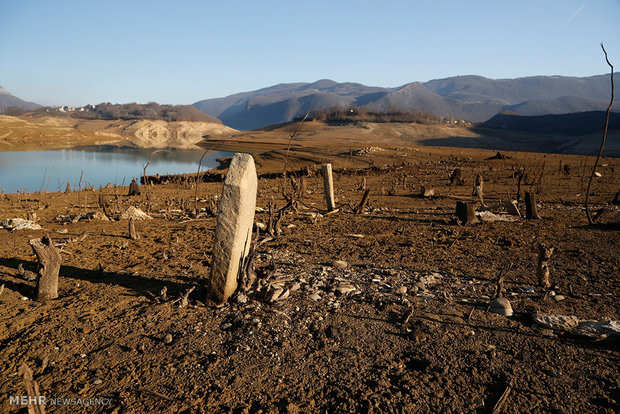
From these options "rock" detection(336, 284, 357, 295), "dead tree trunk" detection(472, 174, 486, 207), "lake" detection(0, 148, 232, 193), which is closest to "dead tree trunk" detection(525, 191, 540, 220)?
"dead tree trunk" detection(472, 174, 486, 207)

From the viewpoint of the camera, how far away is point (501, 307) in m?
4.17

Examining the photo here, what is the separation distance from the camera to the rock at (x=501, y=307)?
4.13 m

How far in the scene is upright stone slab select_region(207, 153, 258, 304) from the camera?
13.4ft

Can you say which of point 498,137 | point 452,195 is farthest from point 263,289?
point 498,137

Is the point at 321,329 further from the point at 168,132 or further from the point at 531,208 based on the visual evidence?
the point at 168,132

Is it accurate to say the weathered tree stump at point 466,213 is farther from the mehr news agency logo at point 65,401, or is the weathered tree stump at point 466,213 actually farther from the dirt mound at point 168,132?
the dirt mound at point 168,132

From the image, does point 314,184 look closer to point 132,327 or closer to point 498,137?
point 132,327

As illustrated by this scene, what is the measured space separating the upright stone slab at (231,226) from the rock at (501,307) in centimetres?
299

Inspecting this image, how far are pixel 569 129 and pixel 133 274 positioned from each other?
9075cm

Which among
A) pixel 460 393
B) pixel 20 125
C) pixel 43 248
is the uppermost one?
pixel 20 125

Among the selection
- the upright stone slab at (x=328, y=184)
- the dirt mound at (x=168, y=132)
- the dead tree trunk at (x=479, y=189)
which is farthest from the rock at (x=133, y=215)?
the dirt mound at (x=168, y=132)

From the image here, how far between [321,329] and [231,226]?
4.91 feet

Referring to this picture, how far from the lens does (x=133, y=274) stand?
16.7ft

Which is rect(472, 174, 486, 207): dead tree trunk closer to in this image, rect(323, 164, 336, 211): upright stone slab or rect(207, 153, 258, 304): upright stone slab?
rect(323, 164, 336, 211): upright stone slab
